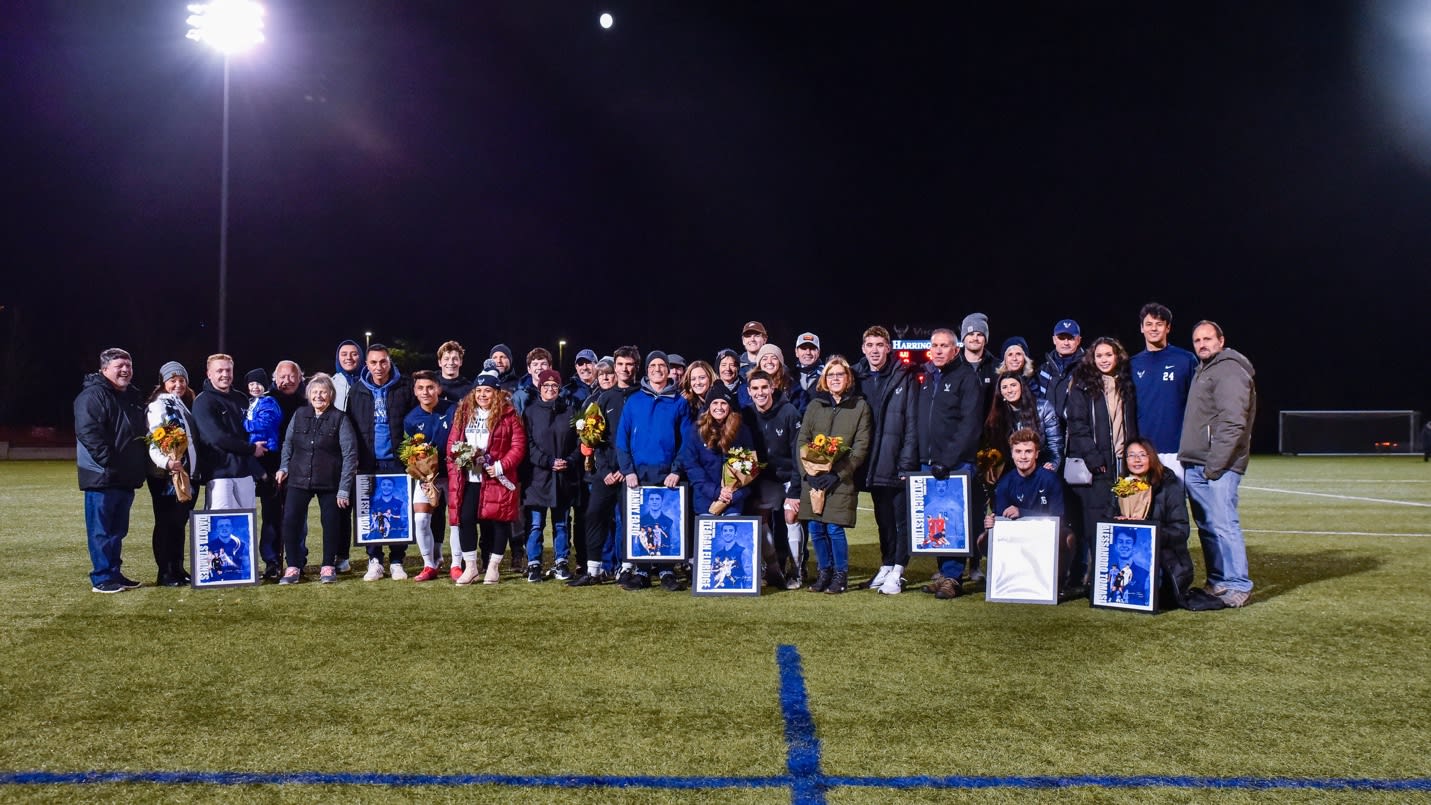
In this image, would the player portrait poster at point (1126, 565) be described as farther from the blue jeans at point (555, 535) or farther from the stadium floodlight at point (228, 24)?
the stadium floodlight at point (228, 24)

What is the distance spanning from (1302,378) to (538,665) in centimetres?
4936

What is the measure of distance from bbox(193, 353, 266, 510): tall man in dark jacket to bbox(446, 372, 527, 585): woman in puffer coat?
173 centimetres

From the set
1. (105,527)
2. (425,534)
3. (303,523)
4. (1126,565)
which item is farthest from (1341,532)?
(105,527)

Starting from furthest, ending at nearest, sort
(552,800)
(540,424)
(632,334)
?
(632,334), (540,424), (552,800)

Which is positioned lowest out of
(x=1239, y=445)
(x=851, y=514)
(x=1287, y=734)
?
Answer: (x=1287, y=734)

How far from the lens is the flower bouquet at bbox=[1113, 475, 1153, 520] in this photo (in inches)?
271

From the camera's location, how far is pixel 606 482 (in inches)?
317

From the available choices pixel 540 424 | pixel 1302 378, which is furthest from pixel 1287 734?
pixel 1302 378

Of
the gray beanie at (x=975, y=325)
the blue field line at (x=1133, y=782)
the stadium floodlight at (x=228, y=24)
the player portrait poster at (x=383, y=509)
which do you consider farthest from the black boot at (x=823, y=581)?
the stadium floodlight at (x=228, y=24)

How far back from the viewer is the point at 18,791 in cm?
350

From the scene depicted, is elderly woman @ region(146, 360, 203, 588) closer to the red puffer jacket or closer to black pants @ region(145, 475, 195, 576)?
black pants @ region(145, 475, 195, 576)

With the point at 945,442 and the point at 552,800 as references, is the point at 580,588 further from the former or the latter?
the point at 552,800

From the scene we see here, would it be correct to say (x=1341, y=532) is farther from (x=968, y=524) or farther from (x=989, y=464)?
(x=968, y=524)

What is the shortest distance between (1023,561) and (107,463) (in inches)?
272
